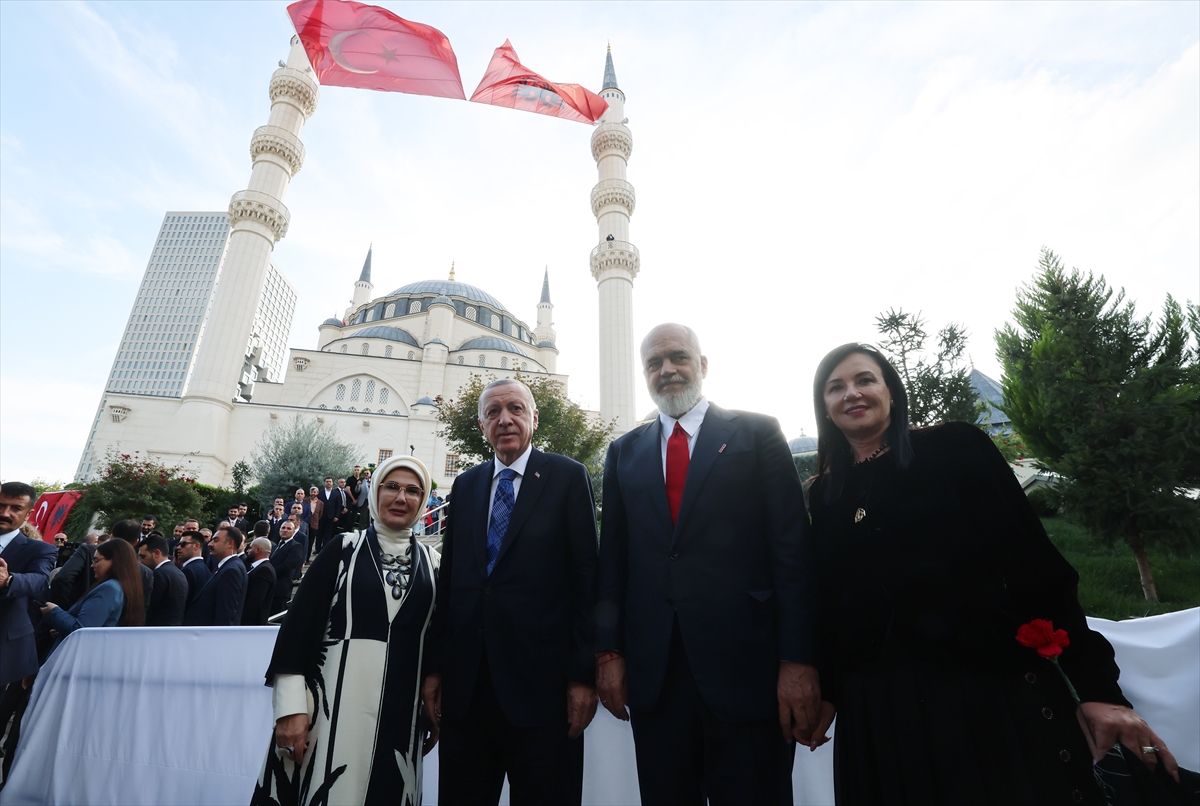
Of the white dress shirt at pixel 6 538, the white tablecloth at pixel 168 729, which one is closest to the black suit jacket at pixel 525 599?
the white tablecloth at pixel 168 729

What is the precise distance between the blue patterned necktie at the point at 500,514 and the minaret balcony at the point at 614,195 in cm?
2832

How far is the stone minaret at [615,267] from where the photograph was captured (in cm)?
2689

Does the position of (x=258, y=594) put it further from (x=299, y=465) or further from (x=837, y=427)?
(x=299, y=465)

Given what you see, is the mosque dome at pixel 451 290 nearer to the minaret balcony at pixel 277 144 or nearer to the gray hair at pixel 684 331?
the minaret balcony at pixel 277 144

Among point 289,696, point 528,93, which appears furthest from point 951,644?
point 528,93

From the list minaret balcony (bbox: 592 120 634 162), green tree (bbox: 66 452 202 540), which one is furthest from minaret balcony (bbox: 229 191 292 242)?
minaret balcony (bbox: 592 120 634 162)

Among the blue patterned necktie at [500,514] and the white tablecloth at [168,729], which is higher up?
the blue patterned necktie at [500,514]

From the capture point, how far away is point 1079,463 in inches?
340

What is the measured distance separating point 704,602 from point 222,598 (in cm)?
551

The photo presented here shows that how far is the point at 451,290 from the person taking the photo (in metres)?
44.5

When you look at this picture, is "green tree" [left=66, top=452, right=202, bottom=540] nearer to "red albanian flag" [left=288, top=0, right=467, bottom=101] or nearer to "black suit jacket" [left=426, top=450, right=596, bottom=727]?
"red albanian flag" [left=288, top=0, right=467, bottom=101]

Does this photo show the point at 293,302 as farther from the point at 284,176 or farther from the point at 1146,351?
the point at 1146,351

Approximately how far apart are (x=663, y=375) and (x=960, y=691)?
54.0 inches

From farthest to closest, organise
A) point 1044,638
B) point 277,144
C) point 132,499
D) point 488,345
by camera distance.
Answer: point 488,345 → point 277,144 → point 132,499 → point 1044,638
